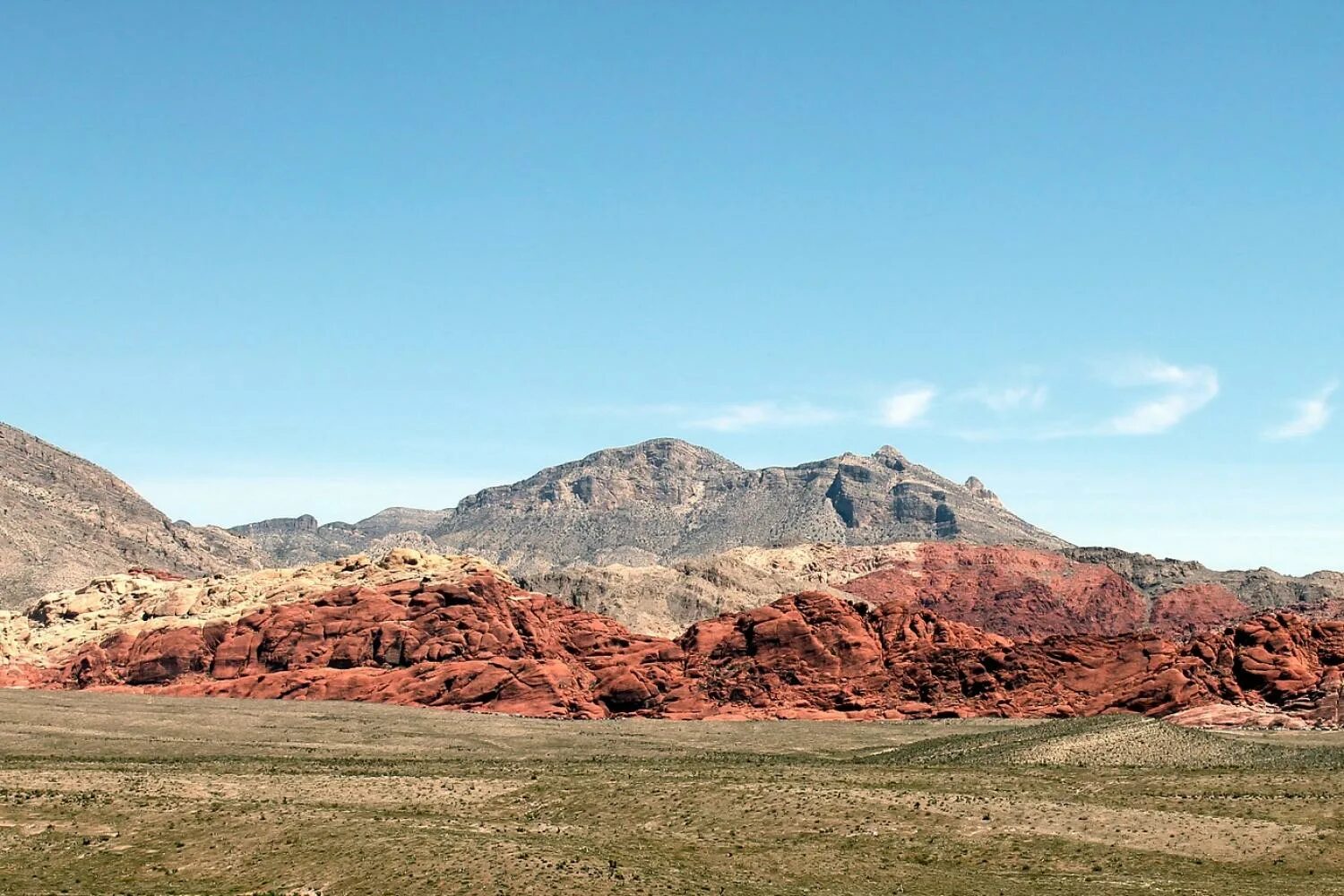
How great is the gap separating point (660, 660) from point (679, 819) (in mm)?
75888

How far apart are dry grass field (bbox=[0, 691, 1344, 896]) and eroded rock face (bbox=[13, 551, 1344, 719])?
3162cm

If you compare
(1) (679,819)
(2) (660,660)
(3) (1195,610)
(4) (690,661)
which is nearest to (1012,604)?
(3) (1195,610)

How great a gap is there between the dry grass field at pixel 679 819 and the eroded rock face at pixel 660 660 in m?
31.6

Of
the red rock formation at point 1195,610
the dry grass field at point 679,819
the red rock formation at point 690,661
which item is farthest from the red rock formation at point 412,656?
the red rock formation at point 1195,610

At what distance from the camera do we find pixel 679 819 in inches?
2363

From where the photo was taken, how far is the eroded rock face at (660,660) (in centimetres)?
12419

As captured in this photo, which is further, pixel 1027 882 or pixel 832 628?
pixel 832 628

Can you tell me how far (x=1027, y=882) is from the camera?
166 ft

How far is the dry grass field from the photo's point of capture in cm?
4938

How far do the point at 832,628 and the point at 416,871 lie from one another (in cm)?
9023

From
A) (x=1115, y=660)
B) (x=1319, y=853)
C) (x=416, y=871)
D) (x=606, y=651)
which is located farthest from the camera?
(x=606, y=651)

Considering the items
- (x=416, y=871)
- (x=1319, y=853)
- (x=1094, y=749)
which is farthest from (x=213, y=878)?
(x=1094, y=749)

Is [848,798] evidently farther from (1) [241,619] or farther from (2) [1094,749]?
(1) [241,619]

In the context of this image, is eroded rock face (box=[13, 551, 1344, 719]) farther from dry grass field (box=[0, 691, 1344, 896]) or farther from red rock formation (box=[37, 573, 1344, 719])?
dry grass field (box=[0, 691, 1344, 896])
